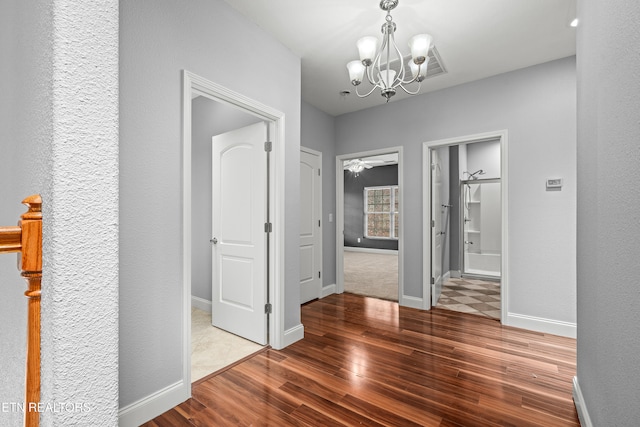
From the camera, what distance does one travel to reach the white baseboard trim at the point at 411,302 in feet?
12.0

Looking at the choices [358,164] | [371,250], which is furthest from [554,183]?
[371,250]

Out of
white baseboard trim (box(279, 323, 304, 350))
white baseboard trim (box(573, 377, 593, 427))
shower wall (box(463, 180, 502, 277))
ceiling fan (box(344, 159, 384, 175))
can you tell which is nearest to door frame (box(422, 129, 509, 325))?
white baseboard trim (box(573, 377, 593, 427))

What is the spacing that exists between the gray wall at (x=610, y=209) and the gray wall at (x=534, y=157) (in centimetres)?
147

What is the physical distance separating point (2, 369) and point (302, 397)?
1478 mm

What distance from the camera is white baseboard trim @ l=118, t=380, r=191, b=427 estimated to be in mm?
1599

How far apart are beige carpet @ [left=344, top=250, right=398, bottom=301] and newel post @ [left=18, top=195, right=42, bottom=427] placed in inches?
149

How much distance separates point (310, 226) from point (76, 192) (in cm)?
330

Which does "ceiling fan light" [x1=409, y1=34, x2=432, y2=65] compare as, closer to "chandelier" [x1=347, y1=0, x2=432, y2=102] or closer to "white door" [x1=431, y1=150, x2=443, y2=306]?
"chandelier" [x1=347, y1=0, x2=432, y2=102]

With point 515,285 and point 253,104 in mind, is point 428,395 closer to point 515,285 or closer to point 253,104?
point 515,285

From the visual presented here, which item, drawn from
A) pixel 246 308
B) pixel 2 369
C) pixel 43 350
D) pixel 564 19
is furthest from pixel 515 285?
pixel 2 369

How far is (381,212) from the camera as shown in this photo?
29.2 ft

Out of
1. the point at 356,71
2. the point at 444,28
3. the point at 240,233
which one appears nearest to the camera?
the point at 356,71

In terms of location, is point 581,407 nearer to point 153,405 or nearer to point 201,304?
point 153,405

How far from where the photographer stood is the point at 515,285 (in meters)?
3.10
